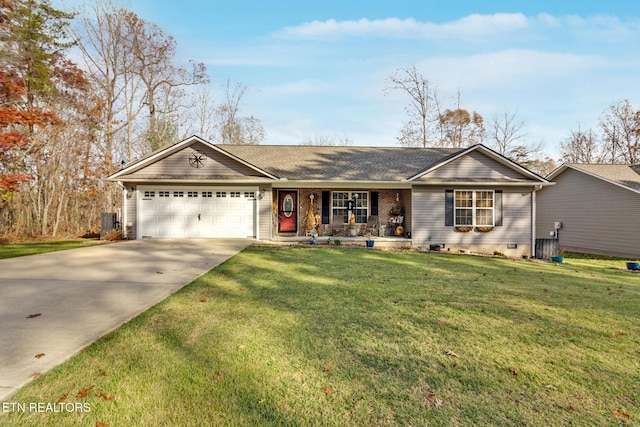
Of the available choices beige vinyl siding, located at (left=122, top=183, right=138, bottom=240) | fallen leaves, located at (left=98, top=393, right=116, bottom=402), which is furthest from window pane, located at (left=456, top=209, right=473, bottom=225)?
beige vinyl siding, located at (left=122, top=183, right=138, bottom=240)

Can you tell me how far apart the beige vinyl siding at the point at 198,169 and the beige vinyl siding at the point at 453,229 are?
23.6 ft

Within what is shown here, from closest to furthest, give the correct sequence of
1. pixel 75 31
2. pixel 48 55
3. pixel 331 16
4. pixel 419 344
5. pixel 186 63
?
1. pixel 419 344
2. pixel 331 16
3. pixel 48 55
4. pixel 75 31
5. pixel 186 63

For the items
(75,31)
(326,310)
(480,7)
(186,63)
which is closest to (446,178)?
(480,7)

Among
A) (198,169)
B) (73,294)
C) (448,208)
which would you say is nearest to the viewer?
(73,294)

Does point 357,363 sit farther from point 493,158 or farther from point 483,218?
point 493,158

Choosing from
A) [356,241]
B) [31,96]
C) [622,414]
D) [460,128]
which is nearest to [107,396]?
[622,414]

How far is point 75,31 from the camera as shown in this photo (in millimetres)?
19312

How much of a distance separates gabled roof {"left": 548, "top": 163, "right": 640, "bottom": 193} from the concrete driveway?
17.5 metres

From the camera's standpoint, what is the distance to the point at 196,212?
13109 mm

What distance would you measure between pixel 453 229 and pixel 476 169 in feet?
9.09

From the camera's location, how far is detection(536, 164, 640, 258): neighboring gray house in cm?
1445

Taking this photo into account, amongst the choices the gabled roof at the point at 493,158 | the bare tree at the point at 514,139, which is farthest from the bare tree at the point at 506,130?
the gabled roof at the point at 493,158

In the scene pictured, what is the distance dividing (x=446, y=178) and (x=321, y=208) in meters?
5.62

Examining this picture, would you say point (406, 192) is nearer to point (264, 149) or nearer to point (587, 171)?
point (264, 149)
